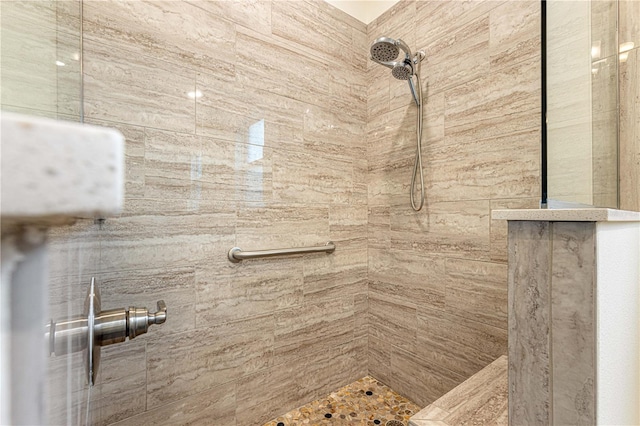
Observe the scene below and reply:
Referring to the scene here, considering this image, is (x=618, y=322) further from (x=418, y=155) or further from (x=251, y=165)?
(x=251, y=165)

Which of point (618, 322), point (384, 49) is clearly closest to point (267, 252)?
point (384, 49)

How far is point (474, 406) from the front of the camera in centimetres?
85

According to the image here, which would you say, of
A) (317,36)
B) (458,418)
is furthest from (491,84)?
(458,418)

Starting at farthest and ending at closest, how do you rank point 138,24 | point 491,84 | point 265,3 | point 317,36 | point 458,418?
point 317,36 < point 265,3 < point 491,84 < point 138,24 < point 458,418

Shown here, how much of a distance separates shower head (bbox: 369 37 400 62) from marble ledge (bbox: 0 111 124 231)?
1.36 meters

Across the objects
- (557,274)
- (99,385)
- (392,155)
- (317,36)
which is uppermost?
(317,36)

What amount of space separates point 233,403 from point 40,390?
1.41m

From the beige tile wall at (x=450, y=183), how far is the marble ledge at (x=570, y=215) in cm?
75

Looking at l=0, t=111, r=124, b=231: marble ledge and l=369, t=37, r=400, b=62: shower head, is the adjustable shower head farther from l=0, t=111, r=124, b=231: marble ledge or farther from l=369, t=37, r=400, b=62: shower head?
l=0, t=111, r=124, b=231: marble ledge

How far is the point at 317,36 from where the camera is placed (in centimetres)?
158

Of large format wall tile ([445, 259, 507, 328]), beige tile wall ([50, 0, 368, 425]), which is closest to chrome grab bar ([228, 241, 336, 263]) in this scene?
beige tile wall ([50, 0, 368, 425])

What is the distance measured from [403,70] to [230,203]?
1008 mm

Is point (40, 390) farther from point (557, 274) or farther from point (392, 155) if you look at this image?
point (392, 155)

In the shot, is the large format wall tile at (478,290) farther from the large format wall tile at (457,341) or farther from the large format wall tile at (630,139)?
the large format wall tile at (630,139)
